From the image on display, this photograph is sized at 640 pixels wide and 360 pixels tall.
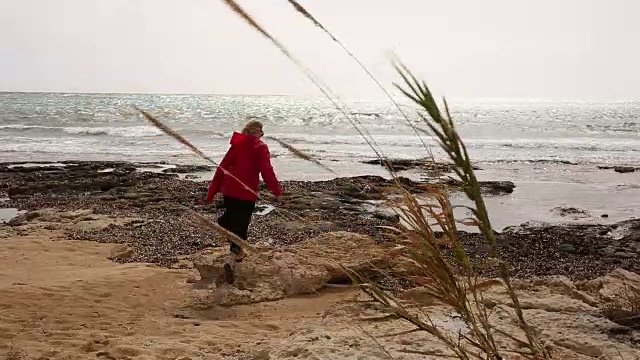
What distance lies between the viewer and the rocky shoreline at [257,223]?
307 inches

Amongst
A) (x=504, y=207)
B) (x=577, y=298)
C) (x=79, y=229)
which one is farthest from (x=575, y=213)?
(x=79, y=229)

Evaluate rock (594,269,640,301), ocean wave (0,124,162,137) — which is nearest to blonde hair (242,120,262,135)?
rock (594,269,640,301)

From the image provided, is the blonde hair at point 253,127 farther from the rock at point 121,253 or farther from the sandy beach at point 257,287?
the rock at point 121,253

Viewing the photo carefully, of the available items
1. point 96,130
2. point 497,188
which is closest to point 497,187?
point 497,188

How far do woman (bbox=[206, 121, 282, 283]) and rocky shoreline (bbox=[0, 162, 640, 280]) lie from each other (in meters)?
0.58

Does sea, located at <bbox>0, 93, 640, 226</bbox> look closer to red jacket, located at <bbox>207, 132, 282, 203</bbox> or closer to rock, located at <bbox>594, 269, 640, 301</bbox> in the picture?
red jacket, located at <bbox>207, 132, 282, 203</bbox>

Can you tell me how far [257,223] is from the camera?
9680 mm

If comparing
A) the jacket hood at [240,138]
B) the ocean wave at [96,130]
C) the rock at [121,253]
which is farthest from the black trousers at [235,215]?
the ocean wave at [96,130]

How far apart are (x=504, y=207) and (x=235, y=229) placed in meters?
8.73

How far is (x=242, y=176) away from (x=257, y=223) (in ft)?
13.6

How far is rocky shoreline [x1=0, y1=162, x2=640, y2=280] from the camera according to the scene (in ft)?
25.5

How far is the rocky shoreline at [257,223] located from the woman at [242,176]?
1.90ft

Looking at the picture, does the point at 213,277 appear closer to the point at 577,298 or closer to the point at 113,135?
the point at 577,298

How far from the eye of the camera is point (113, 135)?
32250 mm
